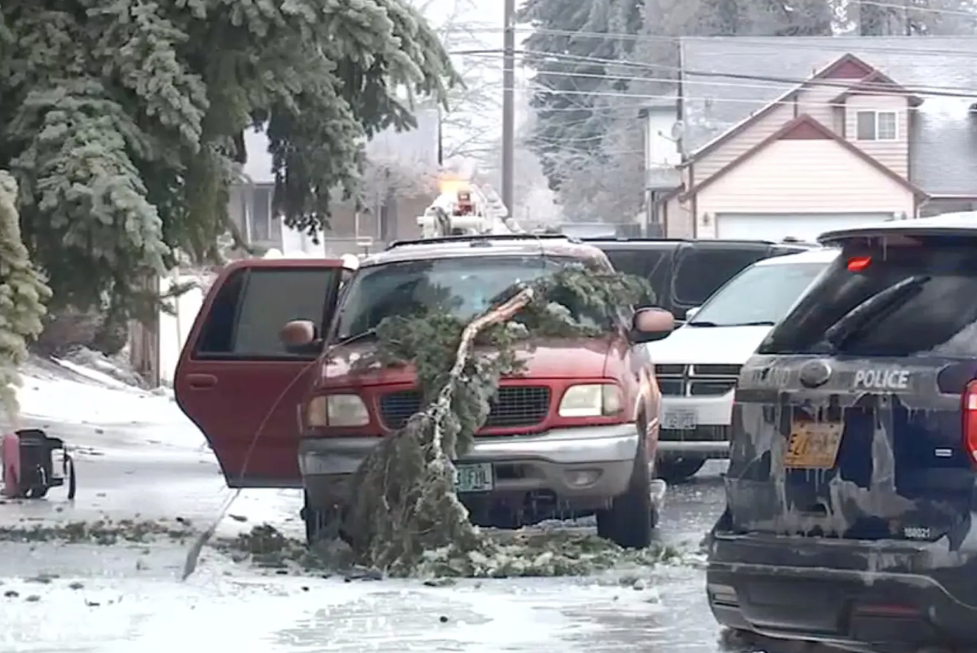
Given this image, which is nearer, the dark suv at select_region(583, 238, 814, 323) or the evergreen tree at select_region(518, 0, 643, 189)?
the dark suv at select_region(583, 238, 814, 323)

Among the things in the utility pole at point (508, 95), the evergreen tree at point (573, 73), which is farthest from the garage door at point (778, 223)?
the evergreen tree at point (573, 73)

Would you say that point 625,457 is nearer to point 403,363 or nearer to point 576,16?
point 403,363

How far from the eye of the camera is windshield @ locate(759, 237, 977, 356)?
623 cm

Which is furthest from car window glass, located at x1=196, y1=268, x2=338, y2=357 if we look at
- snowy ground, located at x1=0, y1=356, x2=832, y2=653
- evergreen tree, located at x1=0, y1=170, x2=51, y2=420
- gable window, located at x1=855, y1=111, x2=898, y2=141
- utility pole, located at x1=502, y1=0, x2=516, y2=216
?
gable window, located at x1=855, y1=111, x2=898, y2=141

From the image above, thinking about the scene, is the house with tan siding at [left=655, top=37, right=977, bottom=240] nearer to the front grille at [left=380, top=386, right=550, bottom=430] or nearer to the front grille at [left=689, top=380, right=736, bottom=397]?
the front grille at [left=689, top=380, right=736, bottom=397]

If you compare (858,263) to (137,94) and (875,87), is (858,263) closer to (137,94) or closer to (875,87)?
(137,94)

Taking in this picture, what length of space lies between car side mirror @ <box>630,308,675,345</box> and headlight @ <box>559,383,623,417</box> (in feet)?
3.24

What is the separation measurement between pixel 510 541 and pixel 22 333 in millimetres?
3147

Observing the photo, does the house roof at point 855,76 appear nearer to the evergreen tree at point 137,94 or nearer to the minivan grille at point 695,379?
the minivan grille at point 695,379

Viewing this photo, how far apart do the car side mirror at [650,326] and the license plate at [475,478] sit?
1.56m

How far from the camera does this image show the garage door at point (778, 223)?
161 feet

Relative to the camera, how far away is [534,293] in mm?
11281

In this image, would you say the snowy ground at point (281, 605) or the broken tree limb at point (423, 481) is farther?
the broken tree limb at point (423, 481)

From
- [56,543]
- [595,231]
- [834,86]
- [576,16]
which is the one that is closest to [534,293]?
[56,543]
